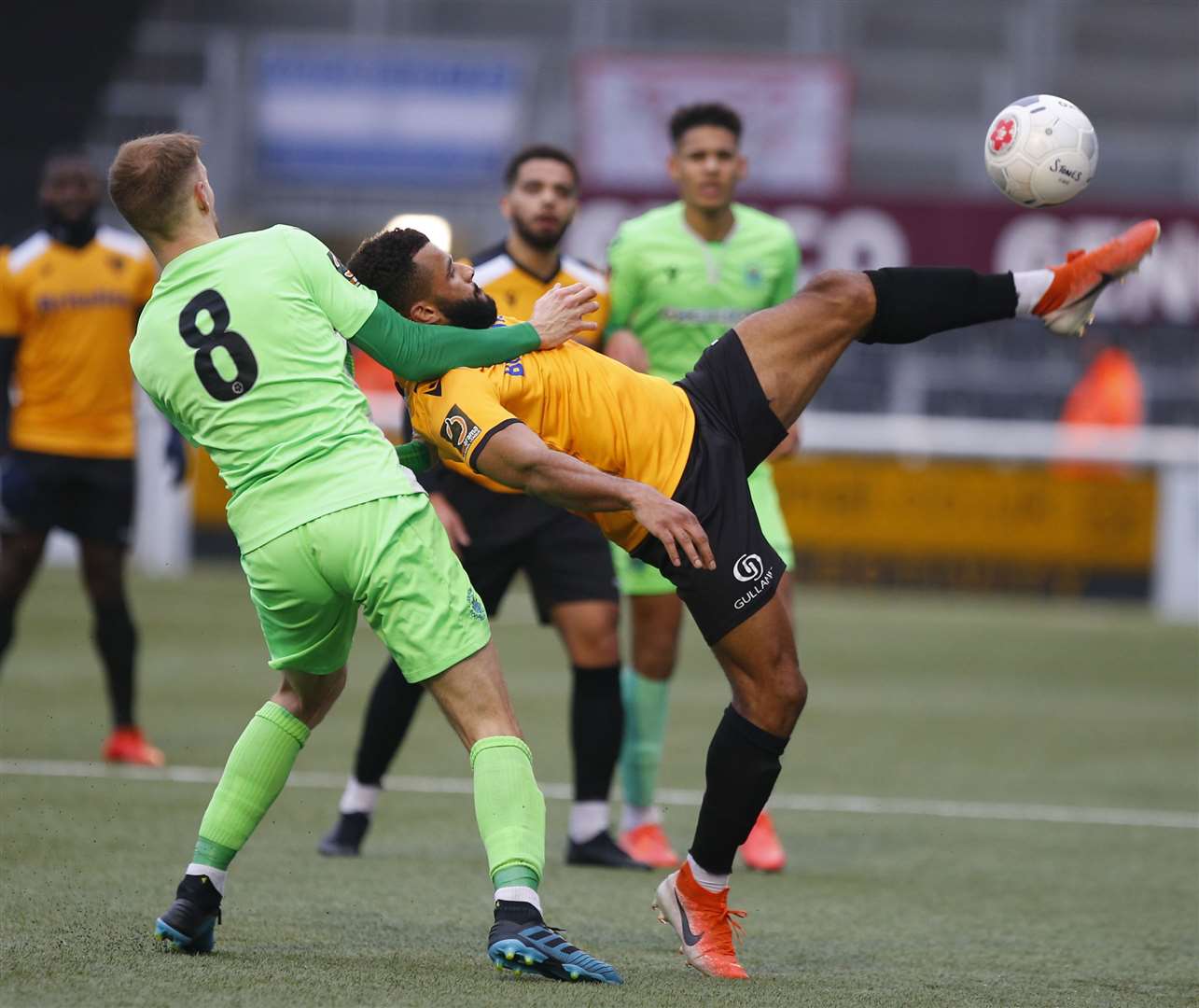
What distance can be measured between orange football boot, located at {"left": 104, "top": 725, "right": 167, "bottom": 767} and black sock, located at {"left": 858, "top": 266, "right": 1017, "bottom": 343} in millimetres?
4046

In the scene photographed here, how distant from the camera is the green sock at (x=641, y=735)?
6.61 m

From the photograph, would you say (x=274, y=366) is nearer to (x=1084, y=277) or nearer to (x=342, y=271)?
(x=342, y=271)

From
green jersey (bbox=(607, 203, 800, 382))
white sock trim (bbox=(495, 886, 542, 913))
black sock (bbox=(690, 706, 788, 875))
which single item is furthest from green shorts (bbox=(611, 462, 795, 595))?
white sock trim (bbox=(495, 886, 542, 913))

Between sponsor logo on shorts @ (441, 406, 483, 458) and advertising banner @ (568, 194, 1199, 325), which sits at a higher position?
advertising banner @ (568, 194, 1199, 325)

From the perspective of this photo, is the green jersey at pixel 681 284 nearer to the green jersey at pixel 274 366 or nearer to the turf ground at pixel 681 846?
the turf ground at pixel 681 846

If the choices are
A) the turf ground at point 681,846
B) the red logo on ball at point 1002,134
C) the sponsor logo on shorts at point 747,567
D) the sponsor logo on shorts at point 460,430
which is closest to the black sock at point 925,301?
the red logo on ball at point 1002,134

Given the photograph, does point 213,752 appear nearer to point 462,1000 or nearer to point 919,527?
point 462,1000

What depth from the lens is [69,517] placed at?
313 inches

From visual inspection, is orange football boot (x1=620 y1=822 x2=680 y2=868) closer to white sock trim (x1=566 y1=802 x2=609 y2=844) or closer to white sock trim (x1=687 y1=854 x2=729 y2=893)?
white sock trim (x1=566 y1=802 x2=609 y2=844)

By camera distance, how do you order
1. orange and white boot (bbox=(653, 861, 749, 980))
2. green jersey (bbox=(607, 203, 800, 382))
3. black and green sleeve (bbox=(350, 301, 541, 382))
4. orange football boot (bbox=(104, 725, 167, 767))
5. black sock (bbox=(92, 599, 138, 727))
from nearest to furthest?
black and green sleeve (bbox=(350, 301, 541, 382)) < orange and white boot (bbox=(653, 861, 749, 980)) < green jersey (bbox=(607, 203, 800, 382)) < orange football boot (bbox=(104, 725, 167, 767)) < black sock (bbox=(92, 599, 138, 727))

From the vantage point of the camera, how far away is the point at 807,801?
765 centimetres

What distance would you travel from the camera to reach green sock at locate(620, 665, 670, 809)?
260 inches

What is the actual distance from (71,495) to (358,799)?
7.82 feet

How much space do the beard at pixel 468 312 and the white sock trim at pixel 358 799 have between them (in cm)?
229
